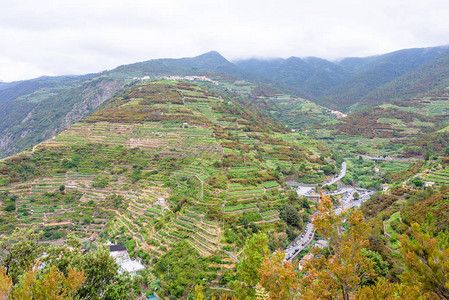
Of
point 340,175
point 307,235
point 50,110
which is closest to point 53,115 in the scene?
point 50,110

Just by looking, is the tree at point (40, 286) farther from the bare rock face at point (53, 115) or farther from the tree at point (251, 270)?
the bare rock face at point (53, 115)

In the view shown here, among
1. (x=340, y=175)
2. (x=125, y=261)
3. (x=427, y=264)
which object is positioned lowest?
(x=340, y=175)

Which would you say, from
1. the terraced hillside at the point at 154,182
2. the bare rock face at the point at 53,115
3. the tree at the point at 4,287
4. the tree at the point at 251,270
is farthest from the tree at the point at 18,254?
the bare rock face at the point at 53,115

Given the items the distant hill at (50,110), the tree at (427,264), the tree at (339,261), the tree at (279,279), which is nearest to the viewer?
the tree at (427,264)

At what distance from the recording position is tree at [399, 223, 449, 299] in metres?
6.38

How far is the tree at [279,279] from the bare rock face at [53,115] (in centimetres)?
11075

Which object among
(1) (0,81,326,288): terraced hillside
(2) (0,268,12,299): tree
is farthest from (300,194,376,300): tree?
(1) (0,81,326,288): terraced hillside

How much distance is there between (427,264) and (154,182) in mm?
38985

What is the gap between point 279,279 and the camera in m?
9.79

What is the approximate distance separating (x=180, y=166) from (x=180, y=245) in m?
20.3

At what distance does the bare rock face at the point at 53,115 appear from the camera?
97.3 metres

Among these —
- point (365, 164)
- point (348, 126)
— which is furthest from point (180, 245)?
point (348, 126)

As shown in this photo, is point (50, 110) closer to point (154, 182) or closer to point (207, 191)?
point (154, 182)

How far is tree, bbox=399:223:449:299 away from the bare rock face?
11566cm
